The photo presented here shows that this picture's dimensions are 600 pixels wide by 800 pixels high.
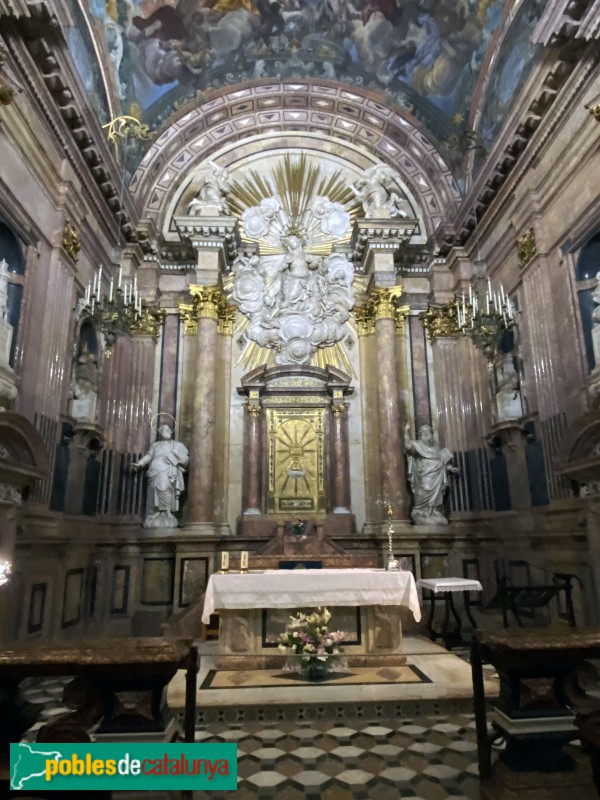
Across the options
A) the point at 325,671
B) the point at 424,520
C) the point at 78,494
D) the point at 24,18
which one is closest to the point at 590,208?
the point at 424,520

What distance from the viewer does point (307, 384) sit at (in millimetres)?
11758

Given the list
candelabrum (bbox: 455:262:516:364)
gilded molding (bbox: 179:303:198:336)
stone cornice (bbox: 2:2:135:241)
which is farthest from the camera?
gilded molding (bbox: 179:303:198:336)

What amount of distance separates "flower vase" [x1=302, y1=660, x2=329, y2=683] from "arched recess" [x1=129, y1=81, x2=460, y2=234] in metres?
9.46

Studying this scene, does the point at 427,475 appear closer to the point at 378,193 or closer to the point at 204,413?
the point at 204,413

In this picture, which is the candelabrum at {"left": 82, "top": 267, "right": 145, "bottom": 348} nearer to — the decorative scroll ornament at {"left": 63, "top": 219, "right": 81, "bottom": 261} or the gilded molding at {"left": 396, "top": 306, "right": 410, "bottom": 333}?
the decorative scroll ornament at {"left": 63, "top": 219, "right": 81, "bottom": 261}

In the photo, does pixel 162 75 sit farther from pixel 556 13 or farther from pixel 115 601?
pixel 115 601

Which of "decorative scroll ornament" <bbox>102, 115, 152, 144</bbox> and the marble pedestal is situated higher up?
"decorative scroll ornament" <bbox>102, 115, 152, 144</bbox>

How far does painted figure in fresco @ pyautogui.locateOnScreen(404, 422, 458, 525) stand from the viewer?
1071 centimetres

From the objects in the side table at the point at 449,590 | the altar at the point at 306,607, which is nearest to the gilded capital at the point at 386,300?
the side table at the point at 449,590

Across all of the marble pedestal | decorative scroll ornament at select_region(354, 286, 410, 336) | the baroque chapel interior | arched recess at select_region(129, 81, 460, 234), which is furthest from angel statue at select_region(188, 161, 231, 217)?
the marble pedestal

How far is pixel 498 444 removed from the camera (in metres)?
10.2

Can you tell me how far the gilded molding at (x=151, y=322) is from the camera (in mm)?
11508

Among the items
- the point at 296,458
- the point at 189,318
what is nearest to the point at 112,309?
the point at 189,318

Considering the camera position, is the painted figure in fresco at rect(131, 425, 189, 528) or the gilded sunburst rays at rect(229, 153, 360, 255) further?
the gilded sunburst rays at rect(229, 153, 360, 255)
